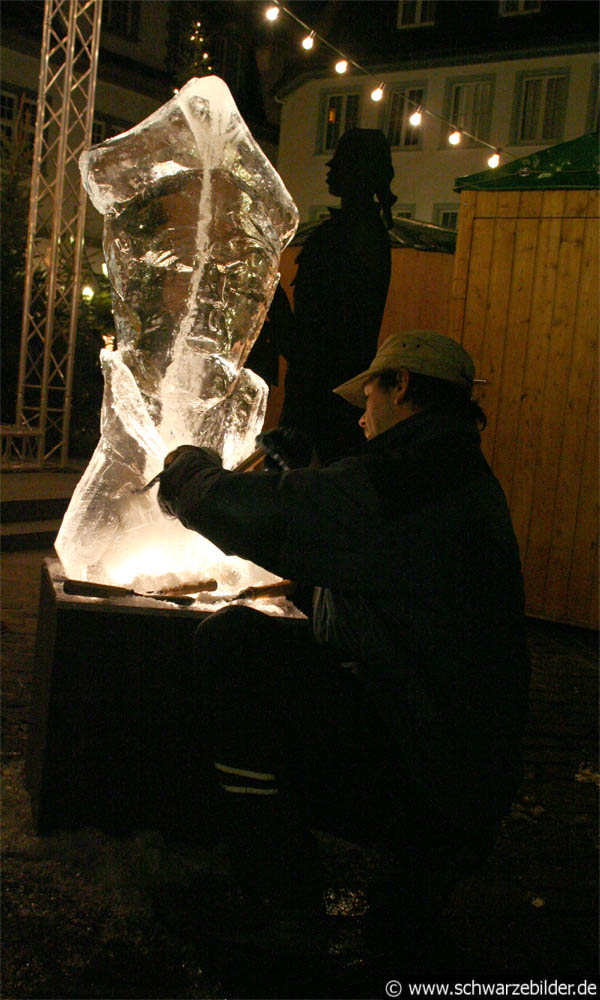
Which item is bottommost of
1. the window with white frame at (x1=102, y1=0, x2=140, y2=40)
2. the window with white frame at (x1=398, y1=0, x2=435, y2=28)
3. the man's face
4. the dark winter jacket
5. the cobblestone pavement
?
the cobblestone pavement

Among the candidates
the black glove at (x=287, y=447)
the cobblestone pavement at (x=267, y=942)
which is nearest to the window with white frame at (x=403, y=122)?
the cobblestone pavement at (x=267, y=942)

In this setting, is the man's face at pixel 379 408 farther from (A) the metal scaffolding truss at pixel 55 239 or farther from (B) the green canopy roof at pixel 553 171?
(A) the metal scaffolding truss at pixel 55 239

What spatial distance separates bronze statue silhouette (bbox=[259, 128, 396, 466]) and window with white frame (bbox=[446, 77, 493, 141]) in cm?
1751

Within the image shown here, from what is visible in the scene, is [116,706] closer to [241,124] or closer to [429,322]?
[241,124]

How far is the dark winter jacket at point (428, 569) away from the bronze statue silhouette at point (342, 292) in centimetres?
342

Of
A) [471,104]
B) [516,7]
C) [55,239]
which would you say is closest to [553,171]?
[55,239]

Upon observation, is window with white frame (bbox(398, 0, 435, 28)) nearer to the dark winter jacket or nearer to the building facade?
the building facade

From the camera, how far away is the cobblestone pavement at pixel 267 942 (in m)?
1.92

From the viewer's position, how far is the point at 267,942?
1.98 meters

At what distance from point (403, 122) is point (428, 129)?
894mm

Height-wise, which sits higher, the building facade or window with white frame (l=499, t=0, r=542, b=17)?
window with white frame (l=499, t=0, r=542, b=17)

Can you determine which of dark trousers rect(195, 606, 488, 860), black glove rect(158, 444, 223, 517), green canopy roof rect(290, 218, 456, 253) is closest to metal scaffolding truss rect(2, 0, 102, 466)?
green canopy roof rect(290, 218, 456, 253)

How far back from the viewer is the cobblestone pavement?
6.31ft

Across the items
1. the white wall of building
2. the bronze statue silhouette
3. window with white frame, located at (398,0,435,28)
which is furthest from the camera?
window with white frame, located at (398,0,435,28)
